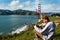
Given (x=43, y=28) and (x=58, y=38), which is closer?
(x=43, y=28)

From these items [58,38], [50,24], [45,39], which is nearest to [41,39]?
[45,39]

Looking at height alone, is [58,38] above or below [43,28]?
below

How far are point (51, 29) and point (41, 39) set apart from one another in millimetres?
505

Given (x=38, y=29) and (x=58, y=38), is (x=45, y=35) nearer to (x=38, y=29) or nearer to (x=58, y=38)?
(x=38, y=29)

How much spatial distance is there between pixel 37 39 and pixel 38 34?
224 mm

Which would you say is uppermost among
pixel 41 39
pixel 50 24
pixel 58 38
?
pixel 50 24

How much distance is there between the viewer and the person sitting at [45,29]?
803cm

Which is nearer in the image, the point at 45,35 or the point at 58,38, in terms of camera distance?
the point at 45,35

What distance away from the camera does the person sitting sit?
803cm

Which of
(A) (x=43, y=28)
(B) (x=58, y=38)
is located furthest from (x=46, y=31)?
(B) (x=58, y=38)

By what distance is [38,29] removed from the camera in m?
8.05

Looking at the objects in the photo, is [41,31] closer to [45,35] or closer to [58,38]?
[45,35]

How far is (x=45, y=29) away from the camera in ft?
26.7

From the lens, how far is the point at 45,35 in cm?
828
